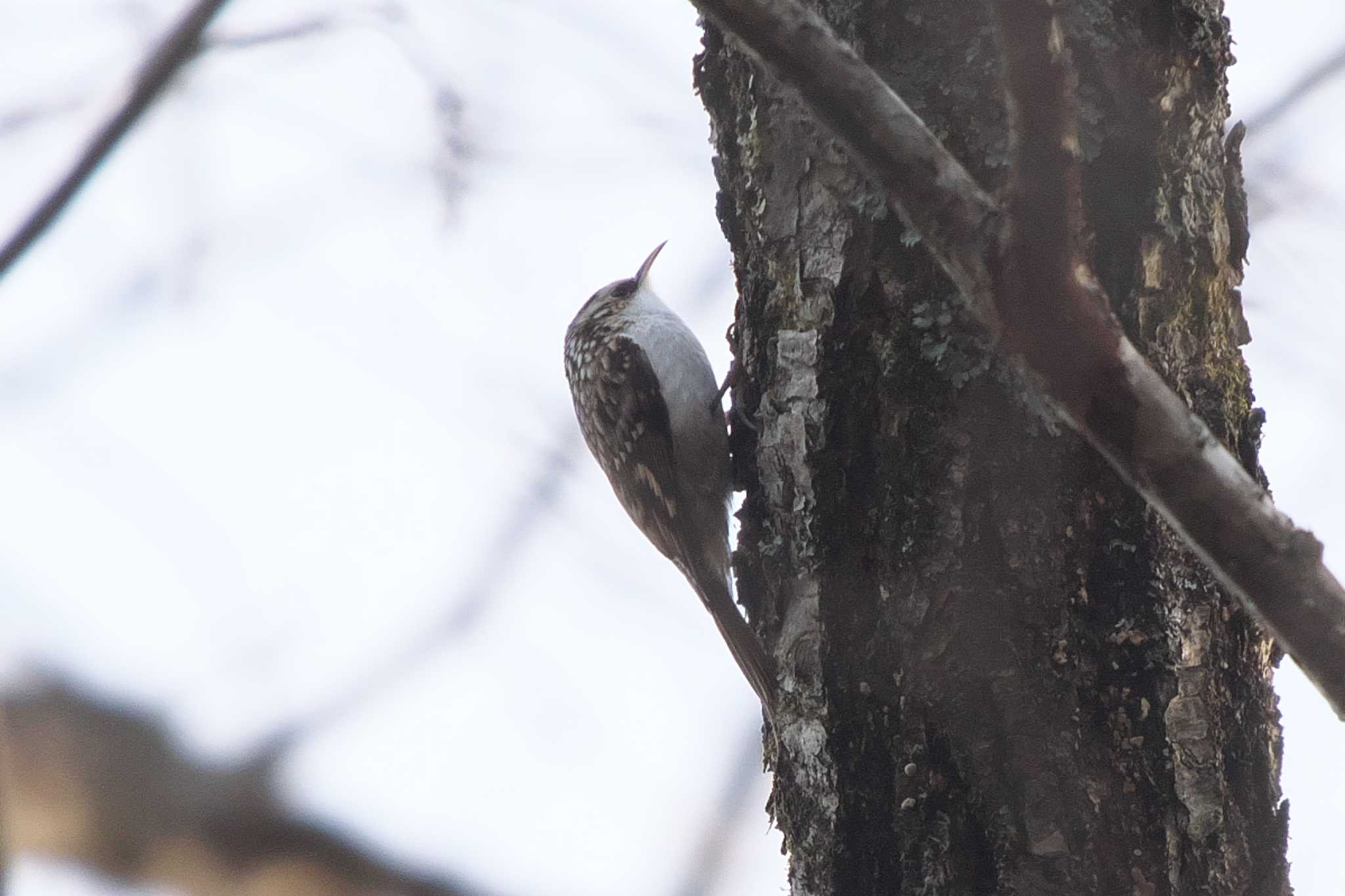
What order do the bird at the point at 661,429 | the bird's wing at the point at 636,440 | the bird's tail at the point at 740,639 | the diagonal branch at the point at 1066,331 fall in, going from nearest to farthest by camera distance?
the diagonal branch at the point at 1066,331 < the bird's tail at the point at 740,639 < the bird at the point at 661,429 < the bird's wing at the point at 636,440

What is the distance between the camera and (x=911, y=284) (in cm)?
192

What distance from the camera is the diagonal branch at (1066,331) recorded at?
1167mm

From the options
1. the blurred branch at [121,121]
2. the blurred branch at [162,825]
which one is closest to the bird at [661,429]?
the blurred branch at [162,825]

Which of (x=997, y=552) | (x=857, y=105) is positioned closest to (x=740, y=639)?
(x=997, y=552)

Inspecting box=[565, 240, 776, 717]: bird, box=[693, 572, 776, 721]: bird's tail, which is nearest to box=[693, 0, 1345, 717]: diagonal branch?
box=[693, 572, 776, 721]: bird's tail

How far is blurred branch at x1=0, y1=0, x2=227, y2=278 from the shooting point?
143 centimetres

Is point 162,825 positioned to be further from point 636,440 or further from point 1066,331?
point 1066,331

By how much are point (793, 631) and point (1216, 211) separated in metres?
0.84

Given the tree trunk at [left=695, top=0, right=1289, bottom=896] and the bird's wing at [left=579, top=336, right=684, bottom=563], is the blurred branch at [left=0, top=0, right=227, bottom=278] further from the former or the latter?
the bird's wing at [left=579, top=336, right=684, bottom=563]

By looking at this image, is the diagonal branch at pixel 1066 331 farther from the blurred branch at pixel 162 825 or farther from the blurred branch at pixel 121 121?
the blurred branch at pixel 162 825

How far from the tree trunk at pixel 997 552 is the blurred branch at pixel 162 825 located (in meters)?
1.03

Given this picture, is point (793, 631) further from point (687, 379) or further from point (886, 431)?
point (687, 379)

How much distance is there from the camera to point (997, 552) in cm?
176

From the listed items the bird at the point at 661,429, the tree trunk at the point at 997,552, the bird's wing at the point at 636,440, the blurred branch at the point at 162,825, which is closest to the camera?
the tree trunk at the point at 997,552
